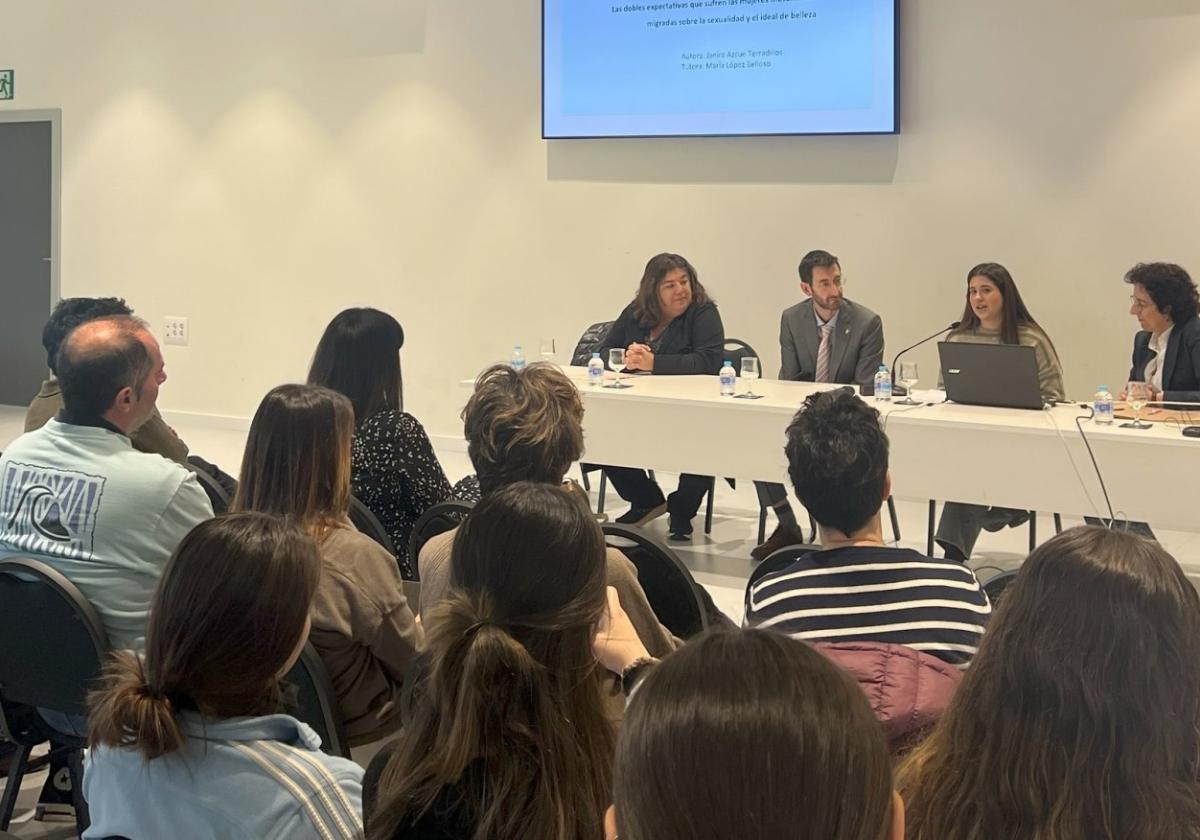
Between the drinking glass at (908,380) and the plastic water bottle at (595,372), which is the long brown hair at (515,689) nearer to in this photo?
the drinking glass at (908,380)

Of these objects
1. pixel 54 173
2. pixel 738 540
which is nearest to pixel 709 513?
pixel 738 540

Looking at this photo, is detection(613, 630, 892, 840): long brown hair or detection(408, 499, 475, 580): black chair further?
detection(408, 499, 475, 580): black chair

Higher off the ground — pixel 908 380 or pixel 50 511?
pixel 908 380

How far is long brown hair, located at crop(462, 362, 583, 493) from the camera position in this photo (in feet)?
7.88

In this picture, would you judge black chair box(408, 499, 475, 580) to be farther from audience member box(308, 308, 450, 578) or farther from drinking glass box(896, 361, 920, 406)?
drinking glass box(896, 361, 920, 406)

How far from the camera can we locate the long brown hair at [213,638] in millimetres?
1320

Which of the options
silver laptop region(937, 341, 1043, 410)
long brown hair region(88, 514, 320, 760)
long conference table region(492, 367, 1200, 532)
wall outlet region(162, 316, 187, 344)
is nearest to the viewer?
long brown hair region(88, 514, 320, 760)

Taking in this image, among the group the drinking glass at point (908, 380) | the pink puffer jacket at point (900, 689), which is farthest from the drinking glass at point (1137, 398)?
the pink puffer jacket at point (900, 689)

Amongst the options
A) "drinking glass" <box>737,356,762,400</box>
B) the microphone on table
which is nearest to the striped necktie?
the microphone on table

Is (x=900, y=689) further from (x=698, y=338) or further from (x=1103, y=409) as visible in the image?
(x=698, y=338)

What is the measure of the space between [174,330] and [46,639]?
6.34 meters

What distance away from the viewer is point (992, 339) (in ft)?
16.6

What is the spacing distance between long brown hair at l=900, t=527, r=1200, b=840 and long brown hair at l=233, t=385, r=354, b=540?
1.30m

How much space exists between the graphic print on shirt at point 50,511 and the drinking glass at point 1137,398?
325 cm
